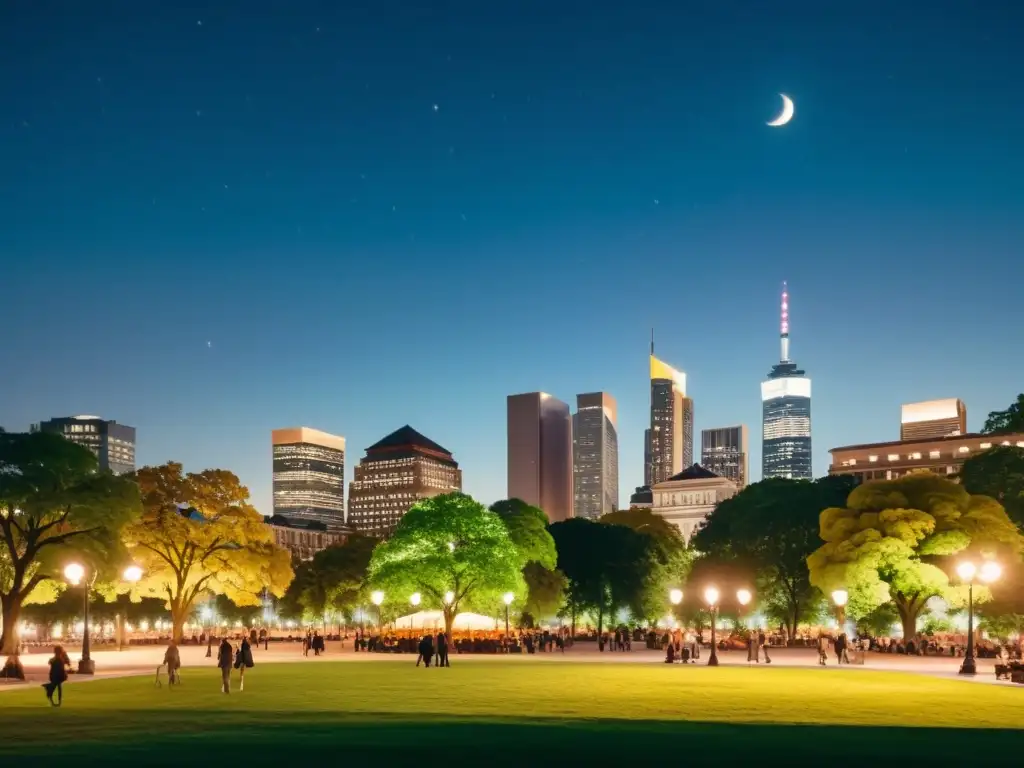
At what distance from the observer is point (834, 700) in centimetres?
3375

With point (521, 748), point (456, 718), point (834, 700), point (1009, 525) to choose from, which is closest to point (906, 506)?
point (1009, 525)

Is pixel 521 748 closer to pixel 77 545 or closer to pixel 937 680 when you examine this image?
pixel 937 680

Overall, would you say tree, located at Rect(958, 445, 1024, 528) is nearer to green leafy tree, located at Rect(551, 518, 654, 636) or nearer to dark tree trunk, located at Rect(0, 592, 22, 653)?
green leafy tree, located at Rect(551, 518, 654, 636)

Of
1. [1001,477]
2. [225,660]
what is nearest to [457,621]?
[1001,477]

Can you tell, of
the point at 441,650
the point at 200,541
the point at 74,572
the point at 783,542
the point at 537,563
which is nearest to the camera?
the point at 74,572

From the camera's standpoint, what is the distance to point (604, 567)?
11112 centimetres

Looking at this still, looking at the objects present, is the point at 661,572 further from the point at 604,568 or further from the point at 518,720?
the point at 518,720

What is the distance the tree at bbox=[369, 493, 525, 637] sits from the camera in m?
78.7

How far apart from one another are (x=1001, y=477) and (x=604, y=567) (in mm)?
40402

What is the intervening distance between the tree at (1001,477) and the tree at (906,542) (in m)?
10.8

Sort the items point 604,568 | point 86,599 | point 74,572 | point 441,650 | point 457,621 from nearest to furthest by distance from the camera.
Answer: point 74,572, point 86,599, point 441,650, point 457,621, point 604,568

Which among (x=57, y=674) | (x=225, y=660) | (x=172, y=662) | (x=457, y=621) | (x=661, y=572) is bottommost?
(x=457, y=621)

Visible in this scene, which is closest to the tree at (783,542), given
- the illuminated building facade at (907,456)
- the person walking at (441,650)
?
the person walking at (441,650)

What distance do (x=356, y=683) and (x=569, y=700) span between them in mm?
11069
